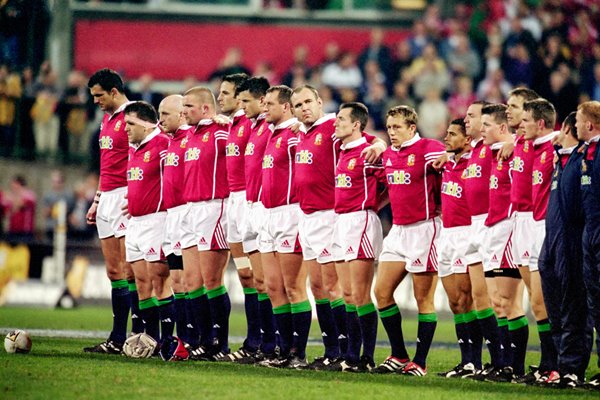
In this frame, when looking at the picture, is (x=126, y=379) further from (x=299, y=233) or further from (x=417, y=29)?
(x=417, y=29)

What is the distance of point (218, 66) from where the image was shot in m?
27.2

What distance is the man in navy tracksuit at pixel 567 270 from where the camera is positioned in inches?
413

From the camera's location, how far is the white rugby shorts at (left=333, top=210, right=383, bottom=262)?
A: 1178 cm

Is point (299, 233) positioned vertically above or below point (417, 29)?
below

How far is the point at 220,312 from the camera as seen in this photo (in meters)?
12.8

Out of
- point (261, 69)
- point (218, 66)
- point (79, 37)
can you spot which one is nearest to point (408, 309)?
point (261, 69)

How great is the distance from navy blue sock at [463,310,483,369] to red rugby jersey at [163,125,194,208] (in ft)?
10.7

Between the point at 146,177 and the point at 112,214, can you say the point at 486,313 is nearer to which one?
the point at 146,177

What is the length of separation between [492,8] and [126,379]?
17.0 metres

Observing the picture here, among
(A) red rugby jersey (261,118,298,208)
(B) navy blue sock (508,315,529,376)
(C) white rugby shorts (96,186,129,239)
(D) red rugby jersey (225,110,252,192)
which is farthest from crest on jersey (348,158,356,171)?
(C) white rugby shorts (96,186,129,239)

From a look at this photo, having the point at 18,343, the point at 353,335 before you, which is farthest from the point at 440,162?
the point at 18,343

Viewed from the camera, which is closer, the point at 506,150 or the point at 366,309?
the point at 506,150

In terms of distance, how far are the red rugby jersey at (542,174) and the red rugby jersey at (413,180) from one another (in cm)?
99

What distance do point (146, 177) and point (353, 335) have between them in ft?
9.50
